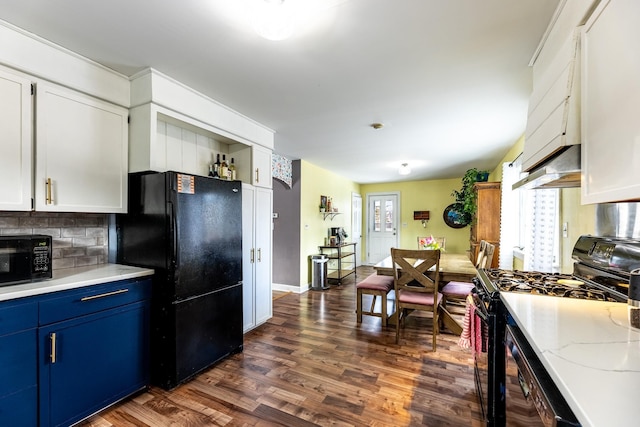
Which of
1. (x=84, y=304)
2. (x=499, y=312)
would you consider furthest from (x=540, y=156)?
(x=84, y=304)

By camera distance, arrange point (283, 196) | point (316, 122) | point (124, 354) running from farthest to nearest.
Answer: point (283, 196)
point (316, 122)
point (124, 354)

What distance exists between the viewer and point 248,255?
306cm

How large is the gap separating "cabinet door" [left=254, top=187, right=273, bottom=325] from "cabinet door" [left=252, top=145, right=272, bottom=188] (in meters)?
0.09

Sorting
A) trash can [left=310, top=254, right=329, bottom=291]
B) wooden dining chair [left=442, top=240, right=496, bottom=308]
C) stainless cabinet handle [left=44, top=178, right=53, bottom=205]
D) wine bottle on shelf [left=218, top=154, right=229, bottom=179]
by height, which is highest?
wine bottle on shelf [left=218, top=154, right=229, bottom=179]

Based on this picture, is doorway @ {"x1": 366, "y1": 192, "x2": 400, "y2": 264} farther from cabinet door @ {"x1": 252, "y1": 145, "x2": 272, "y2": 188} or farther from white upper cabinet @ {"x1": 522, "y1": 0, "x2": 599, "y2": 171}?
white upper cabinet @ {"x1": 522, "y1": 0, "x2": 599, "y2": 171}

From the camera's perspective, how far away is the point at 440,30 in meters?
1.61

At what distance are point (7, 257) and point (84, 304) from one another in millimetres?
455

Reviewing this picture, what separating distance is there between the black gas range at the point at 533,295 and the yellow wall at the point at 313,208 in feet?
11.3

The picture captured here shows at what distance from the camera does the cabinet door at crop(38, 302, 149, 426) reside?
1575mm

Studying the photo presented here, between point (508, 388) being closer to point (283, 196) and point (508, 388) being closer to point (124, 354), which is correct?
point (124, 354)

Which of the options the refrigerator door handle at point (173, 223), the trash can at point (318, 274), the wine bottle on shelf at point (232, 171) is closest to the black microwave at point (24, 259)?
the refrigerator door handle at point (173, 223)

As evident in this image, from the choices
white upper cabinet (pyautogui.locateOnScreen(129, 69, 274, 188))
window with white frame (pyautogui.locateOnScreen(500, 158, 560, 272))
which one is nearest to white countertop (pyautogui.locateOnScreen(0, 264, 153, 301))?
white upper cabinet (pyautogui.locateOnScreen(129, 69, 274, 188))

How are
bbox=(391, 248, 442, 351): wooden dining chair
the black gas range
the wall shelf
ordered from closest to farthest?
the black gas range < bbox=(391, 248, 442, 351): wooden dining chair < the wall shelf

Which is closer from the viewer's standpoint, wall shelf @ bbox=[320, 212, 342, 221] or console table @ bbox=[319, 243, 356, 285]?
console table @ bbox=[319, 243, 356, 285]
